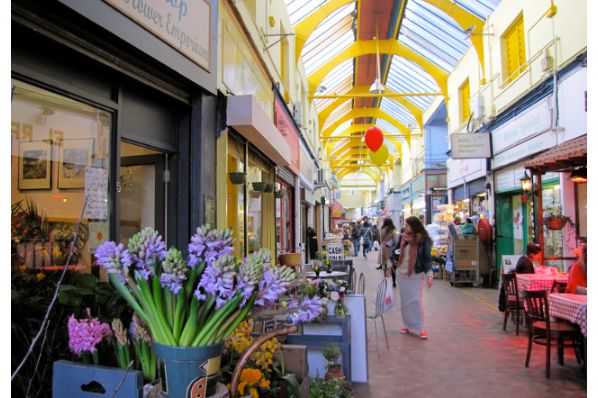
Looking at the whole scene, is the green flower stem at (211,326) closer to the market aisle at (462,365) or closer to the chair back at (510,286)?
the market aisle at (462,365)

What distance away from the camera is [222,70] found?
527 centimetres

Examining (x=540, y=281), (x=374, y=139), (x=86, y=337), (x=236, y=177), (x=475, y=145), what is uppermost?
(x=374, y=139)

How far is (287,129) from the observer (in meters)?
11.1

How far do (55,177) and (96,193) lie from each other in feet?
0.91

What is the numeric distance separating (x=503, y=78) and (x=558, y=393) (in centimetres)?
844

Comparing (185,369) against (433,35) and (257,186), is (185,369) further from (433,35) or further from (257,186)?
(433,35)

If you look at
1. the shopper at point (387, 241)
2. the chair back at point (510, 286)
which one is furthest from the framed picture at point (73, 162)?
the shopper at point (387, 241)

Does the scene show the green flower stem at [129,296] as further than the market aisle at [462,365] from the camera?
No

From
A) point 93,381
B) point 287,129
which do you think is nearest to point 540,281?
point 93,381

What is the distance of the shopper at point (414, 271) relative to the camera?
598cm

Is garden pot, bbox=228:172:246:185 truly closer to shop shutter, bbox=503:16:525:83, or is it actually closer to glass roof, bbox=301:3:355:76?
shop shutter, bbox=503:16:525:83

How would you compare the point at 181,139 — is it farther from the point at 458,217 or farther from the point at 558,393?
the point at 458,217
